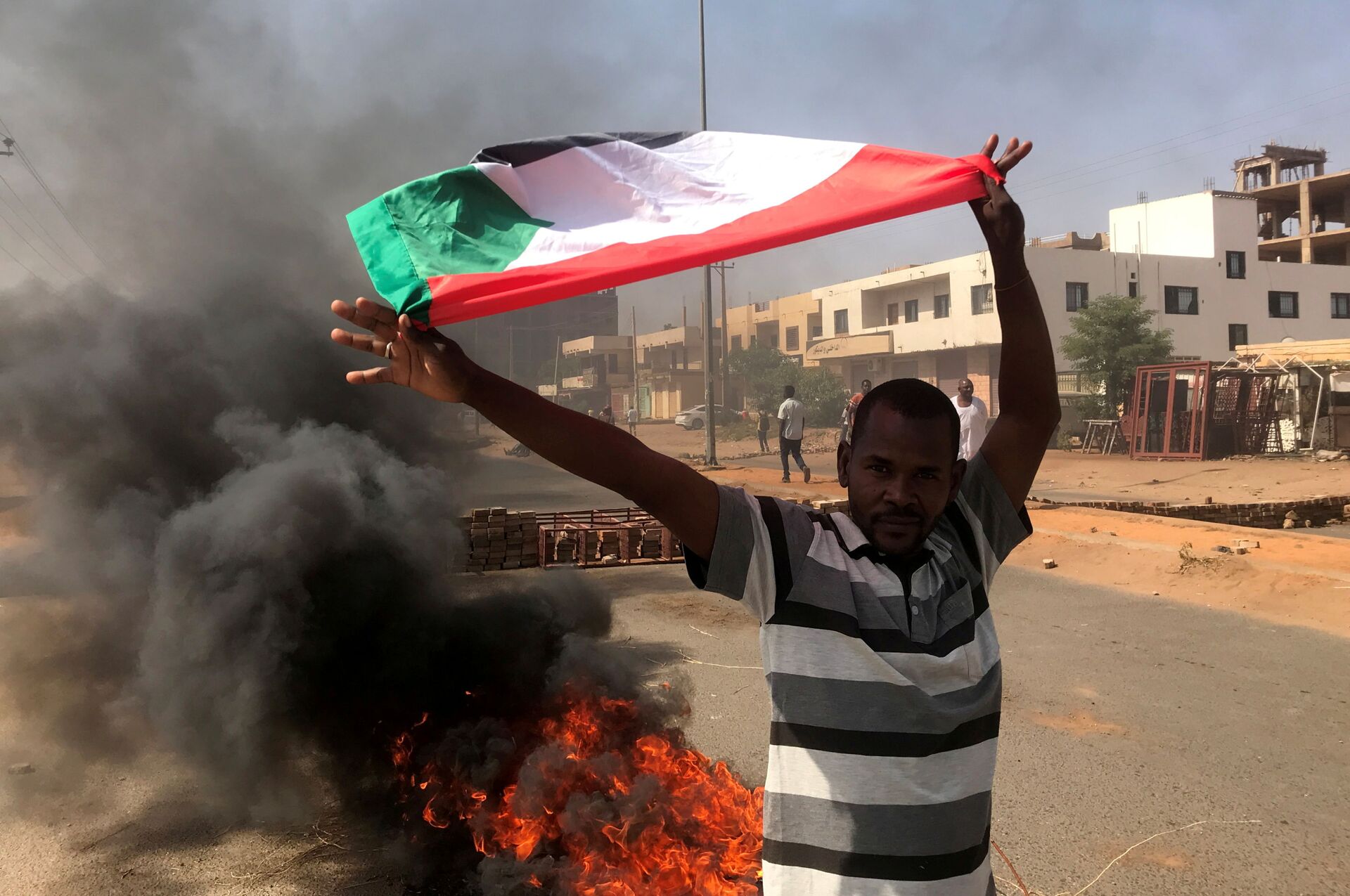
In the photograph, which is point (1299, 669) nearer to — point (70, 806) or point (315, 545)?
point (315, 545)

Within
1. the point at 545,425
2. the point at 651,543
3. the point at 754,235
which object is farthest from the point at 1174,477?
the point at 545,425

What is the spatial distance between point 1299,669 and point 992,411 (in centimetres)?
3294

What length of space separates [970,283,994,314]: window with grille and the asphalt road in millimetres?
30998

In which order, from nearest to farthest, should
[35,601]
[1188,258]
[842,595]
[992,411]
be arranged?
[842,595], [35,601], [992,411], [1188,258]

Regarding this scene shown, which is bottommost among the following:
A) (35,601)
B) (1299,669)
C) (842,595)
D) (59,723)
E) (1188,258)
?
(1299,669)

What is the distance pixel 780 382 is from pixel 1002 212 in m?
44.2

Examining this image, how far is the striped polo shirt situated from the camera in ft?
4.95

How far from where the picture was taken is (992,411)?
3762 cm

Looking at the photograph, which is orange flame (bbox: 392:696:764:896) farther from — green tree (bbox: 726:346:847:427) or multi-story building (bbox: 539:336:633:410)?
multi-story building (bbox: 539:336:633:410)

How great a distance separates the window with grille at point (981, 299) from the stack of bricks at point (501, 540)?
31.2 m

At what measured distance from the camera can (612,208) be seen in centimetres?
231

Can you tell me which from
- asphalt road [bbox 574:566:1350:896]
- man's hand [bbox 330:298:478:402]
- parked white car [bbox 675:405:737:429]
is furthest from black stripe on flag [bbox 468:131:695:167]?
parked white car [bbox 675:405:737:429]

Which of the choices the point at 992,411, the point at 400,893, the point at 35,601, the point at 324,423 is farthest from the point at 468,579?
the point at 992,411

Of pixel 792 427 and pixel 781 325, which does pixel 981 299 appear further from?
pixel 792 427
